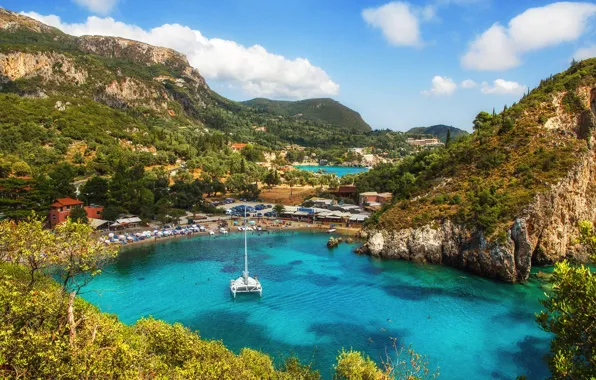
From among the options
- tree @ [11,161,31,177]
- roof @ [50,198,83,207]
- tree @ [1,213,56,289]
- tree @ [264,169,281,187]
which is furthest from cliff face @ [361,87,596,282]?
tree @ [11,161,31,177]

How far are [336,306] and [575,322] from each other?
787 inches

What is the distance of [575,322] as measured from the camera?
14.1m

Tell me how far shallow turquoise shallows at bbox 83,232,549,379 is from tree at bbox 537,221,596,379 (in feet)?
31.5

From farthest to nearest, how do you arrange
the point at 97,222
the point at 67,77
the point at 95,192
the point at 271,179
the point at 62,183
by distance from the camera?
the point at 67,77
the point at 271,179
the point at 95,192
the point at 62,183
the point at 97,222

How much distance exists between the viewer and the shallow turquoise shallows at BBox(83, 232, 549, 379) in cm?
2505

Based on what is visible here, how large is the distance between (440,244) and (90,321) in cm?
3926

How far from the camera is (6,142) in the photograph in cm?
7494

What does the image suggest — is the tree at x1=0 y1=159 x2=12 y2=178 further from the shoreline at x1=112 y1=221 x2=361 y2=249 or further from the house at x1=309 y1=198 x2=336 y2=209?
the house at x1=309 y1=198 x2=336 y2=209

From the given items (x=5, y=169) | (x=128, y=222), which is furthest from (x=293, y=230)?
(x=5, y=169)

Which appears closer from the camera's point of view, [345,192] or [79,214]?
[79,214]

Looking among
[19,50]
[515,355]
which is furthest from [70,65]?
[515,355]

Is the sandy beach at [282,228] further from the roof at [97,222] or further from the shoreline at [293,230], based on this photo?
the roof at [97,222]

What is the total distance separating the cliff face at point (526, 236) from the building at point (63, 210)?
40.1 m

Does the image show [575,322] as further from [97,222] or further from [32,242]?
[97,222]
